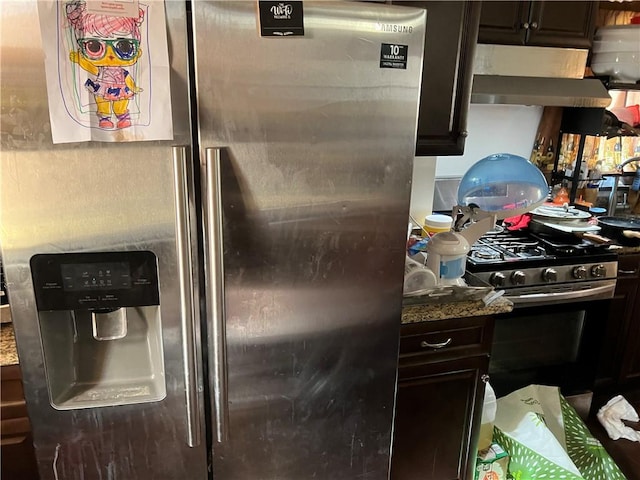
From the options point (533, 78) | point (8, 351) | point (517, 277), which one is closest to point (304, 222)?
point (8, 351)

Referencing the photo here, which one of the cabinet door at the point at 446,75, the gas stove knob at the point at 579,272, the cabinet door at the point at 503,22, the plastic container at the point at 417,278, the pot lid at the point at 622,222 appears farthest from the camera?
the pot lid at the point at 622,222

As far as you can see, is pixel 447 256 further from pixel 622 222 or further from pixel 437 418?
pixel 622 222

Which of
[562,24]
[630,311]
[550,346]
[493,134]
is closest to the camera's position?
[562,24]

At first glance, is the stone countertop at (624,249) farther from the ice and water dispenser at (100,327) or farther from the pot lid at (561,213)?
the ice and water dispenser at (100,327)

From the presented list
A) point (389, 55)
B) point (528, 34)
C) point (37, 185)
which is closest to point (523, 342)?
point (528, 34)

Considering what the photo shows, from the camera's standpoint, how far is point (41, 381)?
1.17 metres

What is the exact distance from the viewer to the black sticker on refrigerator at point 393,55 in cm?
114

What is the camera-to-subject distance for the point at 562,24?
2217 mm

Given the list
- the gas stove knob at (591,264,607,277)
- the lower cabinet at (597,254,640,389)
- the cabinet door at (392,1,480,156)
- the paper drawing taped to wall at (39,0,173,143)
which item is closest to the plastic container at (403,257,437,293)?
the cabinet door at (392,1,480,156)

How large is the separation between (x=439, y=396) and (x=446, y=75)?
1.11 m

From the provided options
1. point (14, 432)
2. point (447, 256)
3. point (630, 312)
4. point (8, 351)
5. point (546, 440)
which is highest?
point (447, 256)

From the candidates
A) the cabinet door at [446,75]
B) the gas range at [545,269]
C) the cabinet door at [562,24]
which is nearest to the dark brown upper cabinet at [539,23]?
the cabinet door at [562,24]

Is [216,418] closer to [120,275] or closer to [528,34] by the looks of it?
[120,275]

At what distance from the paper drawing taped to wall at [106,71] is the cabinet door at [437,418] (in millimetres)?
1089
